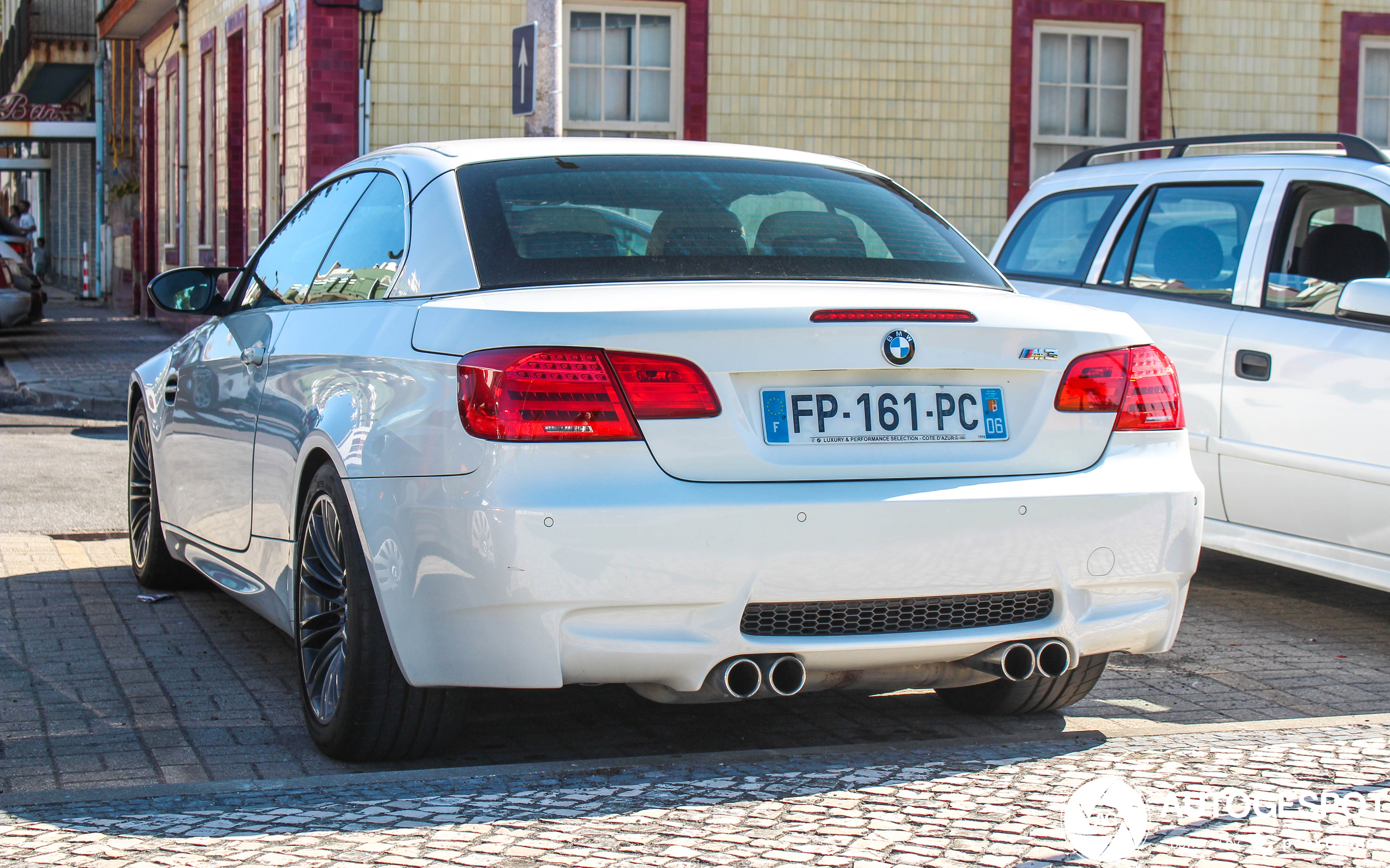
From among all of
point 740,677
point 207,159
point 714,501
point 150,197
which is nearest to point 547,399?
point 714,501

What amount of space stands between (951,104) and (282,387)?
39.0 ft

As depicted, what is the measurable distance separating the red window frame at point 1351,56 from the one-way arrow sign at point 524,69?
9826 mm

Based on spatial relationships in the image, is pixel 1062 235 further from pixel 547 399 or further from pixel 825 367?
pixel 547 399

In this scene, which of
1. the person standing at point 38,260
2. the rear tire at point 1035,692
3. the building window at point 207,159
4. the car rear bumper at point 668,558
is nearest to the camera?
the car rear bumper at point 668,558

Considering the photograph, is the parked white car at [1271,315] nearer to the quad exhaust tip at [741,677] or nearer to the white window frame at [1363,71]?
the quad exhaust tip at [741,677]

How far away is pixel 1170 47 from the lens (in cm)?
1619

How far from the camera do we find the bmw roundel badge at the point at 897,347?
12.4ft

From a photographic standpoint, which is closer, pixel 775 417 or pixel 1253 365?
pixel 775 417

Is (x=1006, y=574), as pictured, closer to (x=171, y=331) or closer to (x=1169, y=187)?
(x=1169, y=187)

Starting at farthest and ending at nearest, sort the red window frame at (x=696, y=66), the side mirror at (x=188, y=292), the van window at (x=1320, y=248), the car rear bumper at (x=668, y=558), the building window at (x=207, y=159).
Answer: the building window at (x=207, y=159)
the red window frame at (x=696, y=66)
the van window at (x=1320, y=248)
the side mirror at (x=188, y=292)
the car rear bumper at (x=668, y=558)

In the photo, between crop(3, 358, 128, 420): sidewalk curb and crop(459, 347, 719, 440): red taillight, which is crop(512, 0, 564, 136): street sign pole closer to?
crop(3, 358, 128, 420): sidewalk curb

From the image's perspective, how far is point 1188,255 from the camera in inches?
267

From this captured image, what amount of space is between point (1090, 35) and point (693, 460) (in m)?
13.6

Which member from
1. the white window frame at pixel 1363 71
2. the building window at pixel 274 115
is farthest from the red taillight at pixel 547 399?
the white window frame at pixel 1363 71
